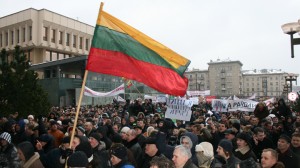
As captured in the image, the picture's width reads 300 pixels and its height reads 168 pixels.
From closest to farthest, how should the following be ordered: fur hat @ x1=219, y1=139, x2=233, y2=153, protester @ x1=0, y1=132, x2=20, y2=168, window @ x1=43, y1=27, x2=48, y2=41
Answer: protester @ x1=0, y1=132, x2=20, y2=168 → fur hat @ x1=219, y1=139, x2=233, y2=153 → window @ x1=43, y1=27, x2=48, y2=41

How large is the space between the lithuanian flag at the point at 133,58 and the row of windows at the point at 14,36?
50.7 m

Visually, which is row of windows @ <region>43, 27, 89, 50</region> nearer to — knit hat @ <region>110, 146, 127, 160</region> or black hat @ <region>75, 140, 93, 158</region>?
black hat @ <region>75, 140, 93, 158</region>

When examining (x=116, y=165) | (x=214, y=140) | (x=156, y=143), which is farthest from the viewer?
(x=214, y=140)

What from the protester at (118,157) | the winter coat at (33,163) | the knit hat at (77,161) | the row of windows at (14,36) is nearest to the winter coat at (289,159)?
the protester at (118,157)

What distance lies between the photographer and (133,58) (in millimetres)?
6012

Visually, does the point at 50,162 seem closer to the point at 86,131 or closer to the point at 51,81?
A: the point at 86,131

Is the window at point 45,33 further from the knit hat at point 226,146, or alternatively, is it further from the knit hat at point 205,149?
the knit hat at point 226,146

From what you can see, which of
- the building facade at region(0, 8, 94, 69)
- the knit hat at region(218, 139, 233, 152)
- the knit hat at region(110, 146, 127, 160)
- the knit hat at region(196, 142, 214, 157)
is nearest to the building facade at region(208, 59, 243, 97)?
the building facade at region(0, 8, 94, 69)

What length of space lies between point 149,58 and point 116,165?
2.27 m

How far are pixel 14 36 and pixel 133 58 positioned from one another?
5479cm

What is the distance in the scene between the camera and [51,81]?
1532 inches

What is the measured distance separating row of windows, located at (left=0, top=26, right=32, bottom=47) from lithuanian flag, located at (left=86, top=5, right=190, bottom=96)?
50656mm

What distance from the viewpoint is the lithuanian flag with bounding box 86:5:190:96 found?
579 cm

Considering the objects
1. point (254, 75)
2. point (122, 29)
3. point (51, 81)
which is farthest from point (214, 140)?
point (254, 75)
